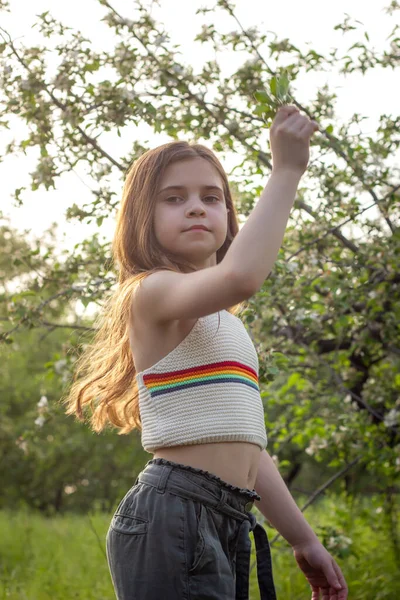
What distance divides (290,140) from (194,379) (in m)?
0.56

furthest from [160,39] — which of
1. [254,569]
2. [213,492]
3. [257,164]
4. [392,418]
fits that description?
[254,569]

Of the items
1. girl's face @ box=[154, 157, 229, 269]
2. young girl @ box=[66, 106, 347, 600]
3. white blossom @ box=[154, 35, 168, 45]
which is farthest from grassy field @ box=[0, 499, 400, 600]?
white blossom @ box=[154, 35, 168, 45]

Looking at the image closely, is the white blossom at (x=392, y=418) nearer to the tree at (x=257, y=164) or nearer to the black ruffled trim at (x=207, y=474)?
the tree at (x=257, y=164)

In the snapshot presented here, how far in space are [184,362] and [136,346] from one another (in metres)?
0.13

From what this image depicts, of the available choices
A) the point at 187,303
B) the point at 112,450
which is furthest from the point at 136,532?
the point at 112,450

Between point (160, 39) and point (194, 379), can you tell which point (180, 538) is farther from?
point (160, 39)

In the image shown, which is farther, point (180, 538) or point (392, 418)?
point (392, 418)

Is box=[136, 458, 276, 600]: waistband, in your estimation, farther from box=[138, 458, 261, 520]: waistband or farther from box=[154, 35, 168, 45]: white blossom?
box=[154, 35, 168, 45]: white blossom

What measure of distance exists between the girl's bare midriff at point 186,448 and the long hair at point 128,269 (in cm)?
6

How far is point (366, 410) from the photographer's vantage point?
384cm

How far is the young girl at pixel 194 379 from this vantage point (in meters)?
1.47

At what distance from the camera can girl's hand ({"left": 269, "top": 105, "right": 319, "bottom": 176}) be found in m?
1.46

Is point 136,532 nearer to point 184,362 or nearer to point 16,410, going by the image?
point 184,362

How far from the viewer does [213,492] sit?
1649 mm
